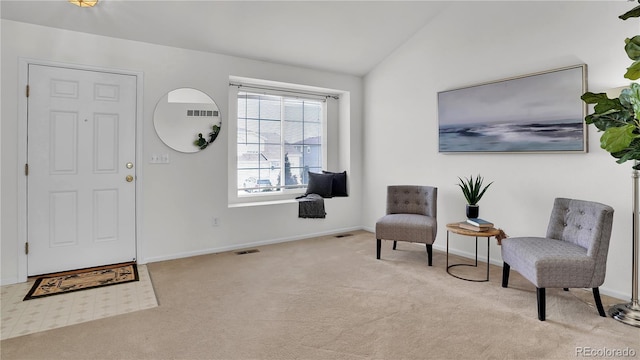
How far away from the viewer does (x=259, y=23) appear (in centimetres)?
363

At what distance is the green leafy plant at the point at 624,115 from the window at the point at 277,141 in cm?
353

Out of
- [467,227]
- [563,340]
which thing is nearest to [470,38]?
[467,227]

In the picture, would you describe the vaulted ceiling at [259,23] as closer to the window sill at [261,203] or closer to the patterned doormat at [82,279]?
the window sill at [261,203]

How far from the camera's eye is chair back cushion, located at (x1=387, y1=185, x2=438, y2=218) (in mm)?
3946

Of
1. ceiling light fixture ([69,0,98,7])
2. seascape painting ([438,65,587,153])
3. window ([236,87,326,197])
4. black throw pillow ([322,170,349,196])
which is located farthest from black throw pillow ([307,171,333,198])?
ceiling light fixture ([69,0,98,7])

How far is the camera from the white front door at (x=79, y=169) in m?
3.15

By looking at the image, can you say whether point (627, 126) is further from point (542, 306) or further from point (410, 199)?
point (410, 199)

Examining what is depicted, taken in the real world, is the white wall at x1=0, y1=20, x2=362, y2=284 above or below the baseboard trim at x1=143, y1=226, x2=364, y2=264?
above

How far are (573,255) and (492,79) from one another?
1999mm

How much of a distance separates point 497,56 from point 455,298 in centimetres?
250

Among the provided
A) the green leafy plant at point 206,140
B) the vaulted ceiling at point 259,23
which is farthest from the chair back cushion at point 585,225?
the green leafy plant at point 206,140

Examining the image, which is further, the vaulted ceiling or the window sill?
the window sill

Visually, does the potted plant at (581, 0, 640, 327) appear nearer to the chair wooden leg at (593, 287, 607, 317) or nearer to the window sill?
the chair wooden leg at (593, 287, 607, 317)

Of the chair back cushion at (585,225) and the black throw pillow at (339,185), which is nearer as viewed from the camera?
the chair back cushion at (585,225)
